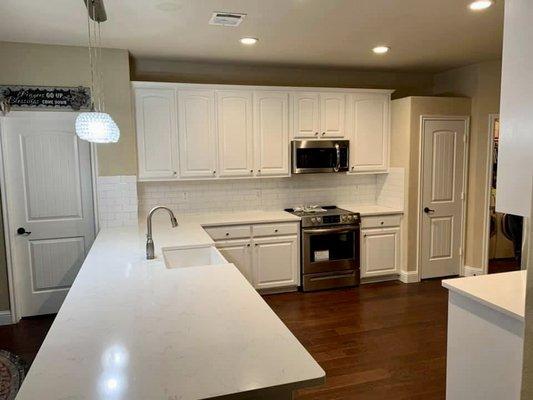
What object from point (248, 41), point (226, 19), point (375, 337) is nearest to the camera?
point (226, 19)

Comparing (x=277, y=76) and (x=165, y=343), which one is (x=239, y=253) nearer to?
(x=277, y=76)

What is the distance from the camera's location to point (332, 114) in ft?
15.5

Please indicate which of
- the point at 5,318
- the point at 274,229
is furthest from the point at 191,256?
the point at 5,318

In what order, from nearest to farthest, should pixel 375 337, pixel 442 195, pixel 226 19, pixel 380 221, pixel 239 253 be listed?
1. pixel 226 19
2. pixel 375 337
3. pixel 239 253
4. pixel 380 221
5. pixel 442 195

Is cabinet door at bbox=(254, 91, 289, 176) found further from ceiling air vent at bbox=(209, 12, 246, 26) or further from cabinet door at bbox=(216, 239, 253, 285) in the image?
ceiling air vent at bbox=(209, 12, 246, 26)

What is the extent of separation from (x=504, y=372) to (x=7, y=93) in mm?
4197

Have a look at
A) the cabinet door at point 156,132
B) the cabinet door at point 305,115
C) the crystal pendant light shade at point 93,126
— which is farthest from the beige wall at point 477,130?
the crystal pendant light shade at point 93,126

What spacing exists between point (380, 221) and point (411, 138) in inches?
40.4

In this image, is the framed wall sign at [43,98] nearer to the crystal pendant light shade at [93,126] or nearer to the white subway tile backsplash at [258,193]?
the white subway tile backsplash at [258,193]

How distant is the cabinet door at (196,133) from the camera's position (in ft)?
13.9

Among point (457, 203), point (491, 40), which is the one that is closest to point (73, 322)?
point (491, 40)

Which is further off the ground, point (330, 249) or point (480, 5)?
point (480, 5)

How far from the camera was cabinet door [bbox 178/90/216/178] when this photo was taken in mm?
4250

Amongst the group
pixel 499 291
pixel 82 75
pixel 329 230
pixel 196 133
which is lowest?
pixel 329 230
